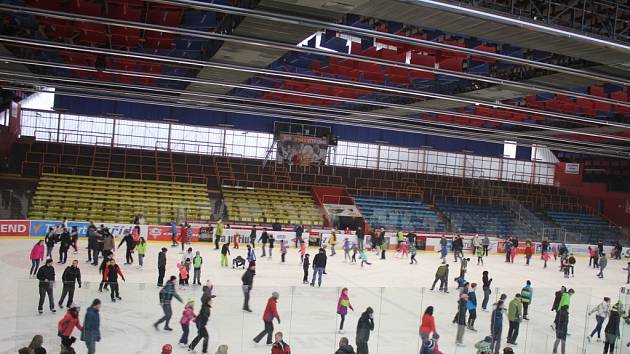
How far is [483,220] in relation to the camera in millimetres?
40000

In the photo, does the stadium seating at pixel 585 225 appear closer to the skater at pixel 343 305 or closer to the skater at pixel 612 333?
the skater at pixel 612 333

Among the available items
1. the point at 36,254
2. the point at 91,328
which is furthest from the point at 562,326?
the point at 36,254

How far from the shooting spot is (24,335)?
10.9m

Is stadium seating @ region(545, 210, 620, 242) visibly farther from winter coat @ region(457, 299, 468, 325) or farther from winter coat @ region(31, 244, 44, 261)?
winter coat @ region(31, 244, 44, 261)

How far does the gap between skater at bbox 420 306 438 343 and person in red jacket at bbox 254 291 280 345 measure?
3.10m

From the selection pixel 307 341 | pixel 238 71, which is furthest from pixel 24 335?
pixel 238 71

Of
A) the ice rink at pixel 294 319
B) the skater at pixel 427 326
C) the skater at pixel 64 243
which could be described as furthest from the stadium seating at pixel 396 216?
the skater at pixel 427 326

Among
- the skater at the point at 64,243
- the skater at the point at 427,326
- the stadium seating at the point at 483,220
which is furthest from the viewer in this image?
the stadium seating at the point at 483,220

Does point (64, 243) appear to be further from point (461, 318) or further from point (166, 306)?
point (461, 318)

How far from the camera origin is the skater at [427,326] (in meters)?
12.4

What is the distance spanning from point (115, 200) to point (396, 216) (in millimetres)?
16494

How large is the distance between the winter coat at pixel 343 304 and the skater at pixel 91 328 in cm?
487

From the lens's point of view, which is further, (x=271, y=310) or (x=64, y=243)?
(x=64, y=243)

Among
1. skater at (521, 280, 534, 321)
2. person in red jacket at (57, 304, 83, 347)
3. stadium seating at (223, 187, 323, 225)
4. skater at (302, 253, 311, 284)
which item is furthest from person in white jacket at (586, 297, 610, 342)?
stadium seating at (223, 187, 323, 225)
